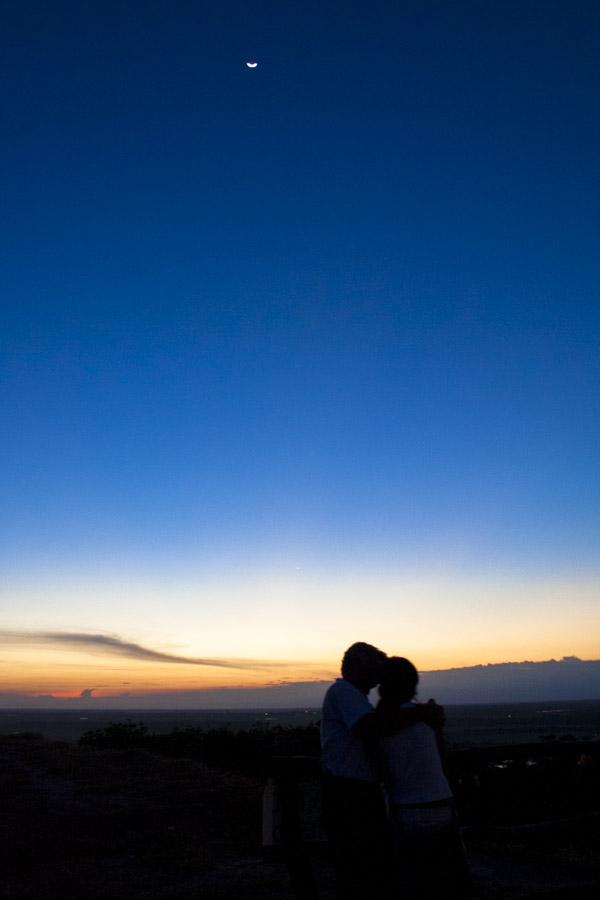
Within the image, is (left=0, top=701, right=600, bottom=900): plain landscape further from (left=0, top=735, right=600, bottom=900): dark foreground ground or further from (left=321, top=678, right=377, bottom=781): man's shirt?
(left=321, top=678, right=377, bottom=781): man's shirt

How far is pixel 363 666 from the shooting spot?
4219mm

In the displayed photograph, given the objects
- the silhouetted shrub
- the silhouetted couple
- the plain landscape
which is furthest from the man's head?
the silhouetted shrub

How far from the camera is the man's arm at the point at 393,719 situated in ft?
12.6

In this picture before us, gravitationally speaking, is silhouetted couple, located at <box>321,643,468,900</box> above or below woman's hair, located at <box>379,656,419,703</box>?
below

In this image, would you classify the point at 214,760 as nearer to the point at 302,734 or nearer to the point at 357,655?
the point at 302,734

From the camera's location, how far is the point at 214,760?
59.3 feet

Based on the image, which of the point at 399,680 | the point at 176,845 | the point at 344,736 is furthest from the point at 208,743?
the point at 399,680

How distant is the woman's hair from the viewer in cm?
395

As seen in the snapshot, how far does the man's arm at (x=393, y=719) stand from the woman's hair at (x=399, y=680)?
0.06m

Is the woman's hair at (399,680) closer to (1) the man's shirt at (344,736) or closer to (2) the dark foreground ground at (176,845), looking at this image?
(1) the man's shirt at (344,736)

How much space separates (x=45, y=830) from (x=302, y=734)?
9.20 metres

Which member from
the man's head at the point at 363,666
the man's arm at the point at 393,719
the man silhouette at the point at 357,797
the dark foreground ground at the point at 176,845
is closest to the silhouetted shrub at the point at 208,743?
the dark foreground ground at the point at 176,845

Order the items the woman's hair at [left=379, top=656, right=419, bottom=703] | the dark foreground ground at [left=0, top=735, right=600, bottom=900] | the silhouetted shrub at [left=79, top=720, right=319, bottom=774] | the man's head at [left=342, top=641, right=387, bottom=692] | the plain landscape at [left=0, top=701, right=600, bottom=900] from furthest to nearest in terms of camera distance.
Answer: the silhouetted shrub at [left=79, top=720, right=319, bottom=774] < the dark foreground ground at [left=0, top=735, right=600, bottom=900] < the plain landscape at [left=0, top=701, right=600, bottom=900] < the man's head at [left=342, top=641, right=387, bottom=692] < the woman's hair at [left=379, top=656, right=419, bottom=703]

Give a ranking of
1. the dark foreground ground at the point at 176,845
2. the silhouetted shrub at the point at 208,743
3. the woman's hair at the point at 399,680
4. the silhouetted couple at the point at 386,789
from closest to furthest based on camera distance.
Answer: the silhouetted couple at the point at 386,789 < the woman's hair at the point at 399,680 < the dark foreground ground at the point at 176,845 < the silhouetted shrub at the point at 208,743
